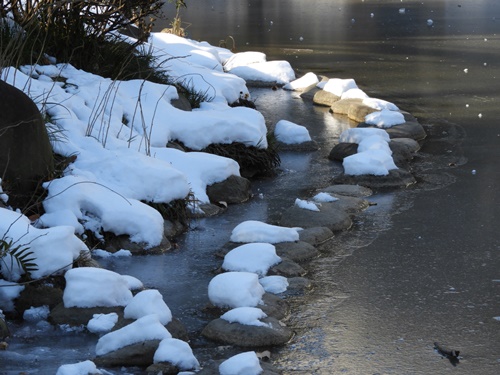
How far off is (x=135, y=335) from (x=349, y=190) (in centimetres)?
400

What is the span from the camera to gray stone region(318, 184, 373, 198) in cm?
864

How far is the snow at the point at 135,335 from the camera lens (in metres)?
5.06

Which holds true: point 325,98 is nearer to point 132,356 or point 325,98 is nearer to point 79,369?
point 132,356

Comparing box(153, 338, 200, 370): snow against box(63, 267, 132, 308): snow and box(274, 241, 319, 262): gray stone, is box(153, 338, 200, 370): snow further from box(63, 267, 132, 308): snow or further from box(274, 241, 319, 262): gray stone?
box(274, 241, 319, 262): gray stone

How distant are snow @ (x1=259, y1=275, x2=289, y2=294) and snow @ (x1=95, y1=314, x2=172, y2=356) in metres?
1.21

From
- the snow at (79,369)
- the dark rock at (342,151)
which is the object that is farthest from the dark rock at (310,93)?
the snow at (79,369)

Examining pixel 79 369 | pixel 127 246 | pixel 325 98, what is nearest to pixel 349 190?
pixel 127 246

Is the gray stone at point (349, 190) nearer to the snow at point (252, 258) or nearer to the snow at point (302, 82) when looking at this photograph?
the snow at point (252, 258)

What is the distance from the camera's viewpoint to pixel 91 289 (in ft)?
18.3

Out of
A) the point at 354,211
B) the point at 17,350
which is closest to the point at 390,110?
the point at 354,211

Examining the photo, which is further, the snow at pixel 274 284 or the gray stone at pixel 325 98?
the gray stone at pixel 325 98

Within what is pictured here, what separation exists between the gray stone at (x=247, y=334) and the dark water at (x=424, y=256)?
0.11 metres

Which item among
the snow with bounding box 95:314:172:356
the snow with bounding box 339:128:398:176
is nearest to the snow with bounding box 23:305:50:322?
the snow with bounding box 95:314:172:356

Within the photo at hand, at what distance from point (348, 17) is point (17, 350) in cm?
2310
